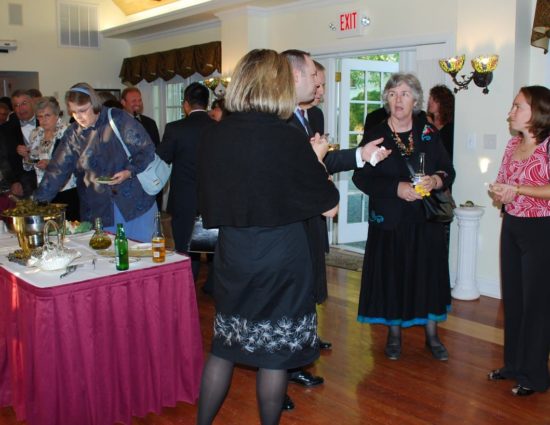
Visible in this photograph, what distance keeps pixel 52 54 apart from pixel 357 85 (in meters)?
5.11

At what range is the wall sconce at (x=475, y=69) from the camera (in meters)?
4.63

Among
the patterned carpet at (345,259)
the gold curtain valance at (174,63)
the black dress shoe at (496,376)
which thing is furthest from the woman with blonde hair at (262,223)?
the gold curtain valance at (174,63)

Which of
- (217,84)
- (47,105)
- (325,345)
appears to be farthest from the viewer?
(217,84)

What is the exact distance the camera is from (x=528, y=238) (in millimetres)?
2902

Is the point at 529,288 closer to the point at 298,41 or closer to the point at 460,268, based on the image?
the point at 460,268

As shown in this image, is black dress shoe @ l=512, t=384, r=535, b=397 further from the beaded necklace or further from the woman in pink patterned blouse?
the beaded necklace

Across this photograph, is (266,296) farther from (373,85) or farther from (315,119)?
(373,85)

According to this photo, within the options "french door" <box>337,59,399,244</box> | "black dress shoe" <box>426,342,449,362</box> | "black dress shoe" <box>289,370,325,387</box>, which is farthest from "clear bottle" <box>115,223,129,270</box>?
"french door" <box>337,59,399,244</box>

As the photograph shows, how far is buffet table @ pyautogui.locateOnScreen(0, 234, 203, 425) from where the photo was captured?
2.40m

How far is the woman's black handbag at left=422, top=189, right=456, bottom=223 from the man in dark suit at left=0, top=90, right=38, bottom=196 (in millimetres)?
3379

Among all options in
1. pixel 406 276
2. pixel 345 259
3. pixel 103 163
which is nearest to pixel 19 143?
pixel 103 163

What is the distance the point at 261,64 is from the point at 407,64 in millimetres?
4238

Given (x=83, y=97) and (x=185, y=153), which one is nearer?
(x=83, y=97)

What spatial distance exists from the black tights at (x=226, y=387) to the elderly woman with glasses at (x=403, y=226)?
4.47ft
